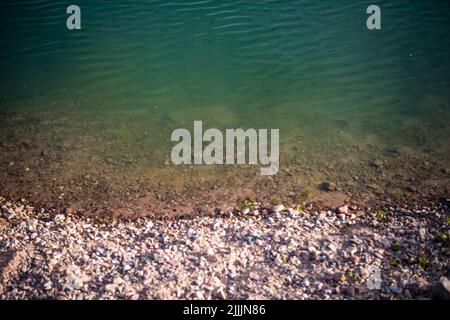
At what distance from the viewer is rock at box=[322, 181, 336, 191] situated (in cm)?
980

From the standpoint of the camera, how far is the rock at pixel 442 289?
604cm

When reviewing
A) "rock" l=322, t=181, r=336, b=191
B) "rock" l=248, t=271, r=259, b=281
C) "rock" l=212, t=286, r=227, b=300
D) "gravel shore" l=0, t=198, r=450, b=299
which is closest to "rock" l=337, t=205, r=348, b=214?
"gravel shore" l=0, t=198, r=450, b=299

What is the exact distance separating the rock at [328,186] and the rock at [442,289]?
382 centimetres

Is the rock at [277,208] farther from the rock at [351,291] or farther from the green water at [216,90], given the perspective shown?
the rock at [351,291]

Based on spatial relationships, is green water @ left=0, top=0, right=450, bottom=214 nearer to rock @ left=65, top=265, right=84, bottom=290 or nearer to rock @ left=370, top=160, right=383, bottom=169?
rock @ left=370, top=160, right=383, bottom=169

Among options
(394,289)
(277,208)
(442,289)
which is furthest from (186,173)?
(442,289)

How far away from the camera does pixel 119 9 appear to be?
2148 cm

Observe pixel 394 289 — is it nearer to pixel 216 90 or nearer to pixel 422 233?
pixel 422 233

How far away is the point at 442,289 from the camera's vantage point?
6.09 metres

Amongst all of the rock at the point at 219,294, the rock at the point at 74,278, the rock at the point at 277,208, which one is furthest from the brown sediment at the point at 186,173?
the rock at the point at 219,294

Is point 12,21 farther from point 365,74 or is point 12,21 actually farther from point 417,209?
point 417,209

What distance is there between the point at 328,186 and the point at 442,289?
13.4ft

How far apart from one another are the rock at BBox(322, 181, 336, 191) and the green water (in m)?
0.27

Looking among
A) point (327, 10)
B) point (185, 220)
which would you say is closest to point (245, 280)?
point (185, 220)
